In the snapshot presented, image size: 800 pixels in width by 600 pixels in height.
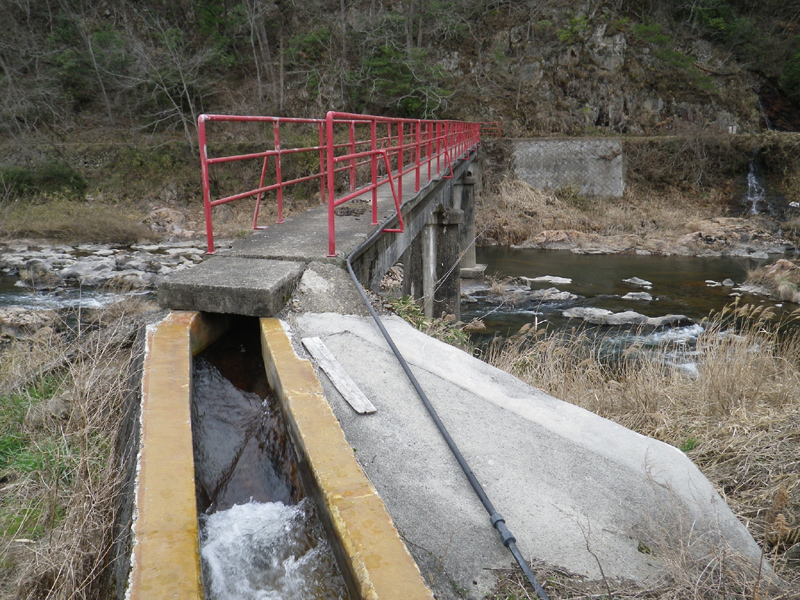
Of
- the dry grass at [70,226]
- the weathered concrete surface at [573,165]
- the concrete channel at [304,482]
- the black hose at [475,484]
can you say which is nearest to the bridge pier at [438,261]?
the black hose at [475,484]

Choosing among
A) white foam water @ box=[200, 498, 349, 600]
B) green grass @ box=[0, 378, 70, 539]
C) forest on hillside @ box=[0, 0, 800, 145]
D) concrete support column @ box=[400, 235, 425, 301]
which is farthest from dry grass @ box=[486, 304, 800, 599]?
forest on hillside @ box=[0, 0, 800, 145]

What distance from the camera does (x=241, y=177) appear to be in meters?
24.1

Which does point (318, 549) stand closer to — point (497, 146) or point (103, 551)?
point (103, 551)

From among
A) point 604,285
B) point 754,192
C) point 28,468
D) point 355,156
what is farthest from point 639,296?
point 754,192

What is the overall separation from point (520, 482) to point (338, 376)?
3.63 feet

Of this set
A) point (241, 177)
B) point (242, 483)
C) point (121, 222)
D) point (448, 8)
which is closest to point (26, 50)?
point (241, 177)

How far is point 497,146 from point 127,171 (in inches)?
598

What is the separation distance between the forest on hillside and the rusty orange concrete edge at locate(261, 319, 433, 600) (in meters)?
24.9

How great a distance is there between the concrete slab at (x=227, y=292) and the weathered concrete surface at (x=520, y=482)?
76 centimetres

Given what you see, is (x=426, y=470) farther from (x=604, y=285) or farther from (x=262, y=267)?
(x=604, y=285)

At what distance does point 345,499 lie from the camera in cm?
207

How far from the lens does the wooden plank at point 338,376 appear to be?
9.23 ft

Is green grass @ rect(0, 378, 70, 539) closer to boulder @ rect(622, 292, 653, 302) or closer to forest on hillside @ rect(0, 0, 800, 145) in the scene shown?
boulder @ rect(622, 292, 653, 302)

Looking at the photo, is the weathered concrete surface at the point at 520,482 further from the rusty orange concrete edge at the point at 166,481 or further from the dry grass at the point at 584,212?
the dry grass at the point at 584,212
